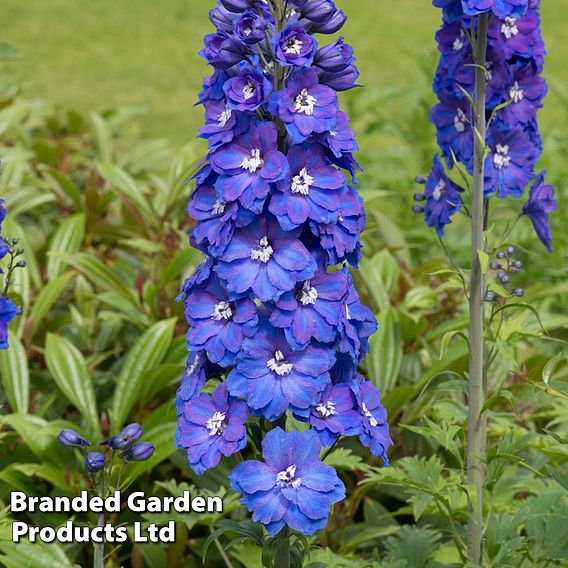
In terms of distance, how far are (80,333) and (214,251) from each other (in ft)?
6.64

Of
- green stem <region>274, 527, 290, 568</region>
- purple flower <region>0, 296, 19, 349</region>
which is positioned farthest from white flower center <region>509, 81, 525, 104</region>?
purple flower <region>0, 296, 19, 349</region>

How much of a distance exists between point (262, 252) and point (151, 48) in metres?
8.13

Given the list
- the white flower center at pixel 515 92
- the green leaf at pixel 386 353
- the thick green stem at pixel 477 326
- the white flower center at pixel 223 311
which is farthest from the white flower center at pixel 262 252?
the green leaf at pixel 386 353

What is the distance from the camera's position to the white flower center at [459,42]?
2553mm

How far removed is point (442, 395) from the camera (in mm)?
3639

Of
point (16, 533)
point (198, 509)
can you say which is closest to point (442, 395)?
point (198, 509)

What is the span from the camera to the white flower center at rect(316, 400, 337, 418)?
2004 mm

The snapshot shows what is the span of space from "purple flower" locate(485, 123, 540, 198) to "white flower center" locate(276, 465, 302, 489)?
1018 mm

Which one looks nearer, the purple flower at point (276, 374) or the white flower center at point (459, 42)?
the purple flower at point (276, 374)

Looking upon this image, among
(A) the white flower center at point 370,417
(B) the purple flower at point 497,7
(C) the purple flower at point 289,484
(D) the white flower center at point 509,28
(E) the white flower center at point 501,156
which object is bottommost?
(C) the purple flower at point 289,484

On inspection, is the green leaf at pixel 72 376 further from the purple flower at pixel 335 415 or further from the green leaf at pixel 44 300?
the purple flower at pixel 335 415

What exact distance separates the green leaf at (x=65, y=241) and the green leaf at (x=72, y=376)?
2.10 feet

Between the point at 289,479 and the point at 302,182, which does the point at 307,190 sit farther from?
the point at 289,479

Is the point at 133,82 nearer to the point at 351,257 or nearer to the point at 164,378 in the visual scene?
the point at 164,378
